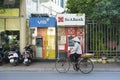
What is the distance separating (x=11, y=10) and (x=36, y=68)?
17.1 ft

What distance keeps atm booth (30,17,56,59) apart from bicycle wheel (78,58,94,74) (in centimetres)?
577

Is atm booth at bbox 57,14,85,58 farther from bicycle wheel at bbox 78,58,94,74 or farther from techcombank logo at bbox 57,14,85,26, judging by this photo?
bicycle wheel at bbox 78,58,94,74

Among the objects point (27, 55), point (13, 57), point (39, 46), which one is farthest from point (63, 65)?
point (39, 46)

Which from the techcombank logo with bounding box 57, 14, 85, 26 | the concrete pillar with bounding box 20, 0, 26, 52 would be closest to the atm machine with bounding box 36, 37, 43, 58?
the concrete pillar with bounding box 20, 0, 26, 52

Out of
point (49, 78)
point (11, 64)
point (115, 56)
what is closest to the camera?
point (49, 78)

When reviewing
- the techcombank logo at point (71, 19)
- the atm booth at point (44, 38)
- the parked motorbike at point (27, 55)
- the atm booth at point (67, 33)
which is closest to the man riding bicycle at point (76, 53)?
the parked motorbike at point (27, 55)

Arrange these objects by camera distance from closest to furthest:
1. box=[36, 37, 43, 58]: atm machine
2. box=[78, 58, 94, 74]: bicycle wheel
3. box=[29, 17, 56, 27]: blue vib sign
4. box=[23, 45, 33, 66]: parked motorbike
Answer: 1. box=[78, 58, 94, 74]: bicycle wheel
2. box=[23, 45, 33, 66]: parked motorbike
3. box=[29, 17, 56, 27]: blue vib sign
4. box=[36, 37, 43, 58]: atm machine

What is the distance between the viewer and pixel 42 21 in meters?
22.5

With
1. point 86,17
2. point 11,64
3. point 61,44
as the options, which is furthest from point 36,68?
point 86,17

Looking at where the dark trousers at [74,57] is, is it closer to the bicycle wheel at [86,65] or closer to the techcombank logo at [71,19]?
the bicycle wheel at [86,65]

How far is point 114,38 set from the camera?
74.3 feet

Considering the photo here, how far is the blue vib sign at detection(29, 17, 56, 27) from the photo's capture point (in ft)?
73.6

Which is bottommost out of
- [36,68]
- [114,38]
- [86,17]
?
[36,68]

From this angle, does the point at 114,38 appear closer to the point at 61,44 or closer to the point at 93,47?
the point at 93,47
